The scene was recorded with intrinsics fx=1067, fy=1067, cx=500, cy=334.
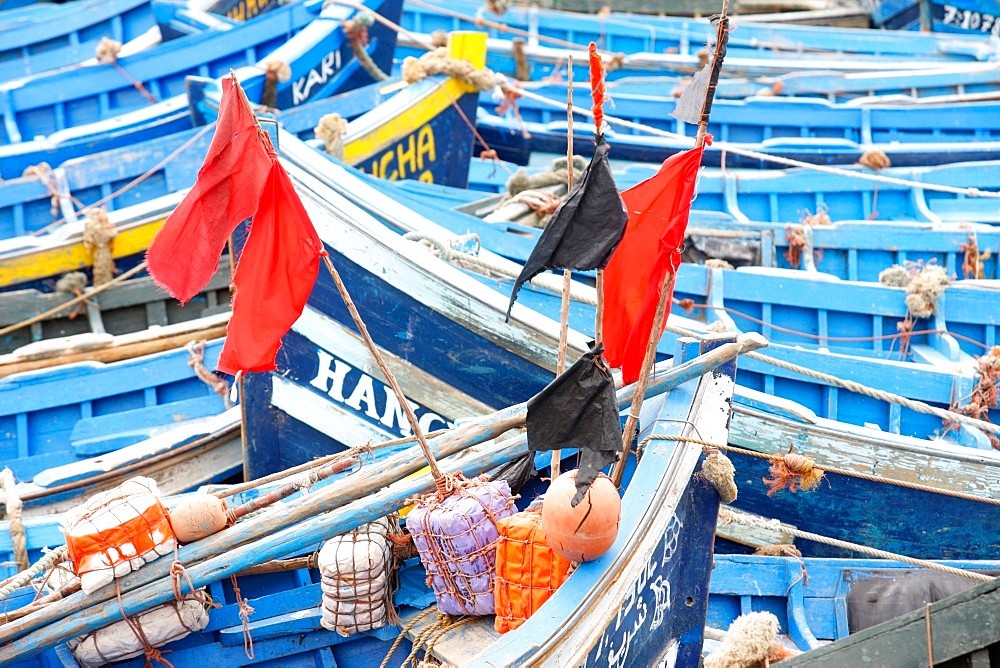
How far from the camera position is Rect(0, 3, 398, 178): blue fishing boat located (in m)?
8.33

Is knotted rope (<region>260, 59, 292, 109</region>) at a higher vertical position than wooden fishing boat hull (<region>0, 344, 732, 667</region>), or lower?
higher

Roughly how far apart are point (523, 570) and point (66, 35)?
9.00m

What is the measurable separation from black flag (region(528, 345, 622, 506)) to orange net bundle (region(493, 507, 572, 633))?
335 millimetres

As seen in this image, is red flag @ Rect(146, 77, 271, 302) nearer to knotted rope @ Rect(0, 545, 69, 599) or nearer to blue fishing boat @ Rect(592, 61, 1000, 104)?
knotted rope @ Rect(0, 545, 69, 599)

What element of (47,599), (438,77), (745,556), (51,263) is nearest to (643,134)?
(438,77)

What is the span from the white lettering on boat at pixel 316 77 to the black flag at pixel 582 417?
587 centimetres

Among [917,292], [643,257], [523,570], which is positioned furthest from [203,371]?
[917,292]

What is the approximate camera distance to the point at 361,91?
833 centimetres

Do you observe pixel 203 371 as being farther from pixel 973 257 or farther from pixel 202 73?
pixel 973 257

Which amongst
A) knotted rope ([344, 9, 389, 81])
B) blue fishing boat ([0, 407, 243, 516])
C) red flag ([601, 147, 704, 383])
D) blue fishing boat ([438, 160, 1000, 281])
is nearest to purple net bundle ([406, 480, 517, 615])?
red flag ([601, 147, 704, 383])

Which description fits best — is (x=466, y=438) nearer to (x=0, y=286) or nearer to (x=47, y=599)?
(x=47, y=599)

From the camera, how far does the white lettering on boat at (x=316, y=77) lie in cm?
838

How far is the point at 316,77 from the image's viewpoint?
8.66 m

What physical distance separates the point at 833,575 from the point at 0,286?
517 cm
